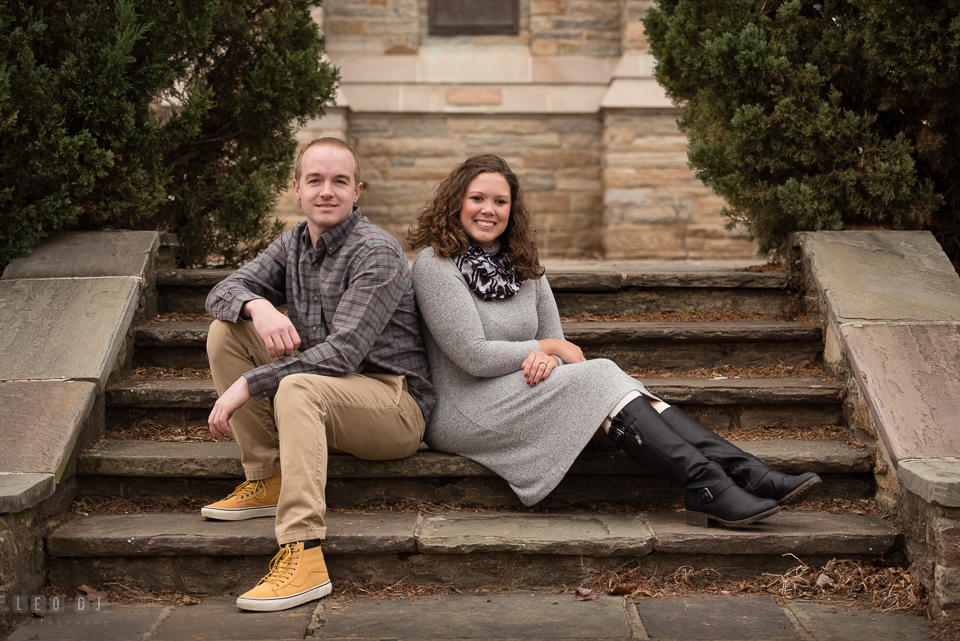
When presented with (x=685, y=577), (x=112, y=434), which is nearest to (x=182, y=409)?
(x=112, y=434)

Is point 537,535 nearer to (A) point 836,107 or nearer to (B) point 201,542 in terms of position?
(B) point 201,542

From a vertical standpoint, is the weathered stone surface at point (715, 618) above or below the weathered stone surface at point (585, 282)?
below

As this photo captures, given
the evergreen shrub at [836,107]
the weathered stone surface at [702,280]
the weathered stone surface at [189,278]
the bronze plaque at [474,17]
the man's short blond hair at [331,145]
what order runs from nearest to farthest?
the man's short blond hair at [331,145], the evergreen shrub at [836,107], the weathered stone surface at [189,278], the weathered stone surface at [702,280], the bronze plaque at [474,17]

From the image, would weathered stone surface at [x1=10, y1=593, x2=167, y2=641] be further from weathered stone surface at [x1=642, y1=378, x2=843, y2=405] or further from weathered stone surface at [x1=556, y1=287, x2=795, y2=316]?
weathered stone surface at [x1=556, y1=287, x2=795, y2=316]

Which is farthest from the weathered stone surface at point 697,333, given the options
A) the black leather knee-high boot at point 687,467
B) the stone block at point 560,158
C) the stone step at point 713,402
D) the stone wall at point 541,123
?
the stone block at point 560,158

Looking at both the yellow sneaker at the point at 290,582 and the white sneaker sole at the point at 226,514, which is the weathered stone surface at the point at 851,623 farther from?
the white sneaker sole at the point at 226,514

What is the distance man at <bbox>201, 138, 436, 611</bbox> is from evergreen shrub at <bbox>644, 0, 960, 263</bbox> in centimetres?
194

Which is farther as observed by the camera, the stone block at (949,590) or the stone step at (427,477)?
the stone step at (427,477)

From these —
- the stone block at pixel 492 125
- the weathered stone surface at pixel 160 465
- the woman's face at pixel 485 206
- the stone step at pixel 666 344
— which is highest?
the stone block at pixel 492 125

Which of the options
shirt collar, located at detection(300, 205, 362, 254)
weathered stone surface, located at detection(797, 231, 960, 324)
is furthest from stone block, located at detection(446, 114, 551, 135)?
shirt collar, located at detection(300, 205, 362, 254)

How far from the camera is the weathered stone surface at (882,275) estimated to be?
3.11 metres

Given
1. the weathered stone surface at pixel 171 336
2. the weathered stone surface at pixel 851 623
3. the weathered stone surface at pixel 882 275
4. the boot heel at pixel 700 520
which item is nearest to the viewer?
the weathered stone surface at pixel 851 623

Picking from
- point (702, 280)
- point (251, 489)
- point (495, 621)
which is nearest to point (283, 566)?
point (251, 489)

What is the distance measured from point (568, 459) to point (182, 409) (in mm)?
1561
